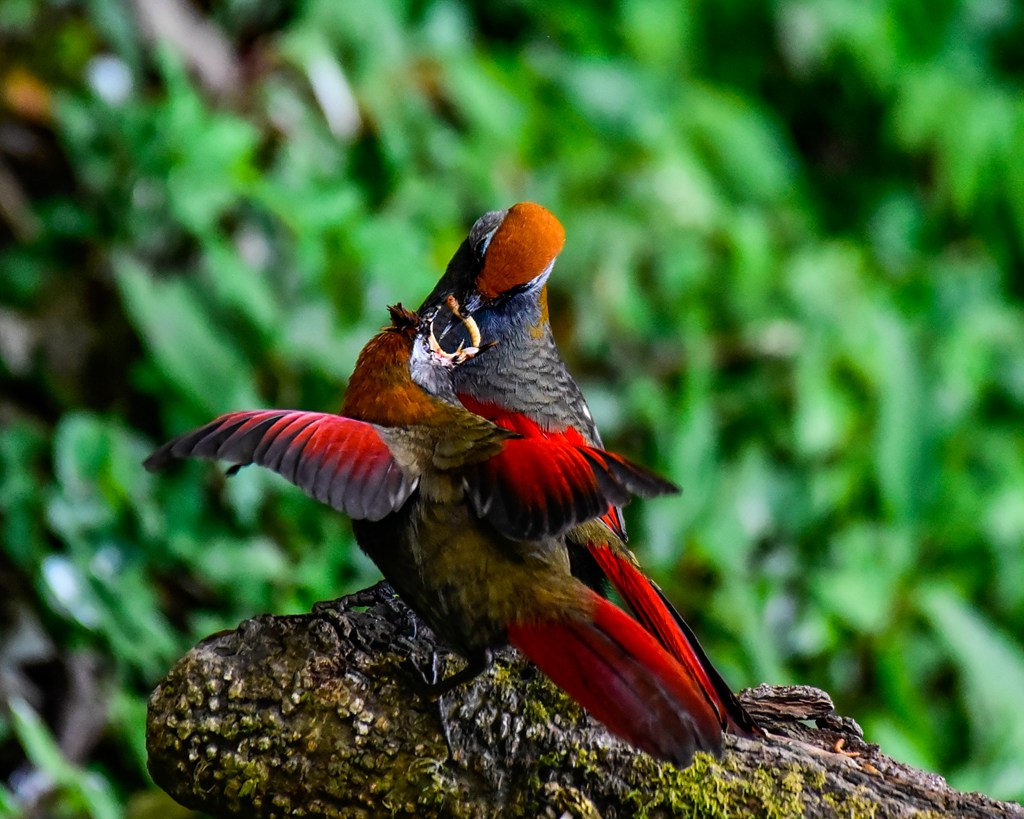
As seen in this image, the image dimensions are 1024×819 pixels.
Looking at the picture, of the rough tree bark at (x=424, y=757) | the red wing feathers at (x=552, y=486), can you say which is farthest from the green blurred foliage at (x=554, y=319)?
the red wing feathers at (x=552, y=486)

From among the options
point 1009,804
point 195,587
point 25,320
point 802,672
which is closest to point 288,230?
point 25,320

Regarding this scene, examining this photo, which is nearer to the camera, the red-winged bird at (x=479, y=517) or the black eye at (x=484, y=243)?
the red-winged bird at (x=479, y=517)

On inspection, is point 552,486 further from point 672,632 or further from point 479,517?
point 672,632

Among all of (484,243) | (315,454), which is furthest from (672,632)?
(484,243)

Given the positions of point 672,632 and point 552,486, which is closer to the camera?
point 552,486

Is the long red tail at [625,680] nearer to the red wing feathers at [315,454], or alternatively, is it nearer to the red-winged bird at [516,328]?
the red wing feathers at [315,454]

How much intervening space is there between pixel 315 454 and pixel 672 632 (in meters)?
0.72

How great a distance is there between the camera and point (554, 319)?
4871mm

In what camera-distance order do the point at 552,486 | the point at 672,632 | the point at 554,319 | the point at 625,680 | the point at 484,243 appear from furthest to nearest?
1. the point at 554,319
2. the point at 484,243
3. the point at 672,632
4. the point at 552,486
5. the point at 625,680

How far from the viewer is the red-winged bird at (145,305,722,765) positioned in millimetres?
1952

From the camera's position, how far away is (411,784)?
2080 millimetres

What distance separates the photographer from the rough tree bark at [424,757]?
2.03 m

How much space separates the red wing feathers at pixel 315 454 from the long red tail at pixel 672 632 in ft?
1.50

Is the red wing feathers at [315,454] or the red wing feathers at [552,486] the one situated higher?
the red wing feathers at [552,486]
